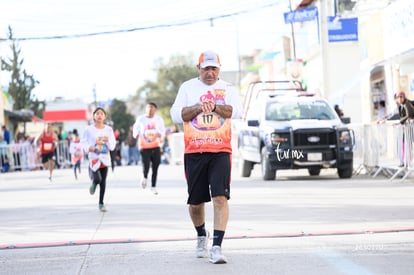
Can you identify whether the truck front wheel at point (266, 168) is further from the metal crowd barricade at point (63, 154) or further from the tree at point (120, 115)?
the tree at point (120, 115)

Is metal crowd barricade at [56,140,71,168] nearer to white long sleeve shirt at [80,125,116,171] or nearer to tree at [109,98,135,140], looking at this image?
white long sleeve shirt at [80,125,116,171]

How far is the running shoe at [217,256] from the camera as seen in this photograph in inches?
314

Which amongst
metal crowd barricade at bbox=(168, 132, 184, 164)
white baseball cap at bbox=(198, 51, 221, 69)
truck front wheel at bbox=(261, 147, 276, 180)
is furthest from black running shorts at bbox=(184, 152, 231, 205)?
metal crowd barricade at bbox=(168, 132, 184, 164)

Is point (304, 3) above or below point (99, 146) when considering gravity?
above

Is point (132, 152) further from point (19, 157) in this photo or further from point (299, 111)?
point (299, 111)

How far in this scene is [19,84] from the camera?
186 ft

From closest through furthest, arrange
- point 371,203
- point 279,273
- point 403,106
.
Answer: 1. point 279,273
2. point 371,203
3. point 403,106

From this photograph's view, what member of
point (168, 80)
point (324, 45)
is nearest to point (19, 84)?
point (168, 80)

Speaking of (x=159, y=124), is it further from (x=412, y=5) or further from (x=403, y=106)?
(x=412, y=5)

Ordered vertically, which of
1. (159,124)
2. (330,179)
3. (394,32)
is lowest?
(330,179)

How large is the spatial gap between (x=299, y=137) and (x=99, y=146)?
245 inches

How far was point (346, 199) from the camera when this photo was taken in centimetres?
1460

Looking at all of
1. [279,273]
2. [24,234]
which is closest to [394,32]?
[24,234]

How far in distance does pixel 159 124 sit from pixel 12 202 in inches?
128
